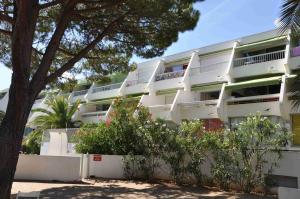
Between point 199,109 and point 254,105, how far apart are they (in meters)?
4.53

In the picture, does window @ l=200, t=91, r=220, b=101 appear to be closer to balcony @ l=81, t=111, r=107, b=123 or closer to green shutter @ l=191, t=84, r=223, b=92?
green shutter @ l=191, t=84, r=223, b=92

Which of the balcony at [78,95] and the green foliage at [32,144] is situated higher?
the balcony at [78,95]

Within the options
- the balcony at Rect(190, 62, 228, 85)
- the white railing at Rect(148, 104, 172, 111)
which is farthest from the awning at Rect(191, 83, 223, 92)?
the white railing at Rect(148, 104, 172, 111)

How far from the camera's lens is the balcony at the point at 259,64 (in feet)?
87.4

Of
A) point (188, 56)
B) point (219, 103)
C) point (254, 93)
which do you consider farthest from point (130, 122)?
point (188, 56)

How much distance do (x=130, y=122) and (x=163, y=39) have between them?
222 inches

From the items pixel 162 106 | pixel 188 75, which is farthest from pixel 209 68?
pixel 162 106

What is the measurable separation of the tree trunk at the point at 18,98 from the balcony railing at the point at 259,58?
19.7 metres

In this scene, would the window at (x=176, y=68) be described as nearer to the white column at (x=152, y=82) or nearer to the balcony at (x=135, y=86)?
the white column at (x=152, y=82)

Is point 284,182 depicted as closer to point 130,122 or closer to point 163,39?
point 163,39

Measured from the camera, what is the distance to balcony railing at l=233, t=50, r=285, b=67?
27.0m

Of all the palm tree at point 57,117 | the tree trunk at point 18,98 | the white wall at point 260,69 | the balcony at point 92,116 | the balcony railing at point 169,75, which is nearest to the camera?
the tree trunk at point 18,98

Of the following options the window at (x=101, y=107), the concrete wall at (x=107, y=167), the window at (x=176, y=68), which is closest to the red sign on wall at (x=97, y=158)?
the concrete wall at (x=107, y=167)

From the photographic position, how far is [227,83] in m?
29.0
